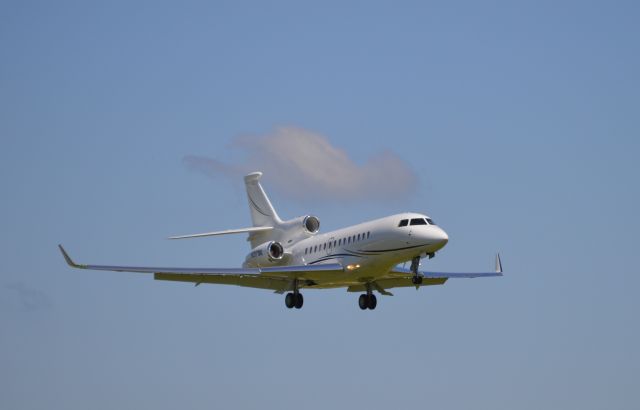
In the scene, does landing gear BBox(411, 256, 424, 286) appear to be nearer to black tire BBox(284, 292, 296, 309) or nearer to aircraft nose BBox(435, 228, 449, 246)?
aircraft nose BBox(435, 228, 449, 246)

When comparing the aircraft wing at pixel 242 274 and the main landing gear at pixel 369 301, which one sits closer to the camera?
the aircraft wing at pixel 242 274

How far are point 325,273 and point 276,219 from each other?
29.7ft

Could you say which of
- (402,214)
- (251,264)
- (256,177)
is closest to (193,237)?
(251,264)

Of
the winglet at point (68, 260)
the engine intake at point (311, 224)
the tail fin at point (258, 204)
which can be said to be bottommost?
the winglet at point (68, 260)

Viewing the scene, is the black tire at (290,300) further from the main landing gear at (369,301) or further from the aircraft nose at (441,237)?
the aircraft nose at (441,237)

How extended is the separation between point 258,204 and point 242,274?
417 inches

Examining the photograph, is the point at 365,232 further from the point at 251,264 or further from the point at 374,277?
the point at 251,264

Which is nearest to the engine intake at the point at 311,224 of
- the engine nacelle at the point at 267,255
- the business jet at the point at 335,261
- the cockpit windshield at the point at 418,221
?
the business jet at the point at 335,261

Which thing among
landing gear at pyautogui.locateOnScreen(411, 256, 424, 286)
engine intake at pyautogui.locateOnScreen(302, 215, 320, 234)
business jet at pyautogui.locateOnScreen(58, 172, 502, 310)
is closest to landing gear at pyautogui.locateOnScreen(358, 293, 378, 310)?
business jet at pyautogui.locateOnScreen(58, 172, 502, 310)

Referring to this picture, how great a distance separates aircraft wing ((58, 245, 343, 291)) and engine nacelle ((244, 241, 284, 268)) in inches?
53.3

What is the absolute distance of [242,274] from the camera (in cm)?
4859

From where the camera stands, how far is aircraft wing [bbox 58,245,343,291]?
4703 cm

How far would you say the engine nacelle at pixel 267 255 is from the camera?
51.6 meters

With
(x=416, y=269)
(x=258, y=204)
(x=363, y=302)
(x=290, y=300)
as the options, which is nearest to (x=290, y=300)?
(x=290, y=300)
